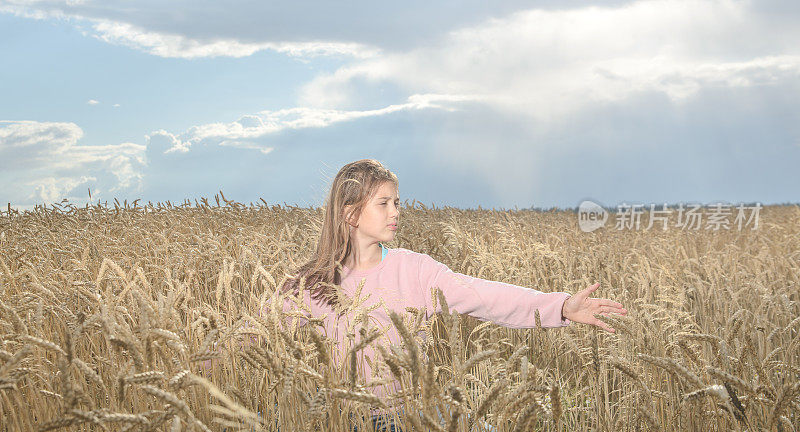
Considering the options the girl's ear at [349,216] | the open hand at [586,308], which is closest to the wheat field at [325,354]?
the open hand at [586,308]

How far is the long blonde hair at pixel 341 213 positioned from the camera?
2.68 metres

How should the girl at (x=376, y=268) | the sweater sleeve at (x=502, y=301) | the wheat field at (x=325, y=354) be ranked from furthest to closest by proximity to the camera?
the girl at (x=376, y=268) < the sweater sleeve at (x=502, y=301) < the wheat field at (x=325, y=354)

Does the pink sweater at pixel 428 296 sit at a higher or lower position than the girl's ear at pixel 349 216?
lower

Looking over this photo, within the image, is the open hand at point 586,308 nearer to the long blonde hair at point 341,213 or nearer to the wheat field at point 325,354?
the wheat field at point 325,354

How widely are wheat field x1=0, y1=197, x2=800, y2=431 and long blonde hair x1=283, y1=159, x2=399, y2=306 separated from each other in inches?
9.8

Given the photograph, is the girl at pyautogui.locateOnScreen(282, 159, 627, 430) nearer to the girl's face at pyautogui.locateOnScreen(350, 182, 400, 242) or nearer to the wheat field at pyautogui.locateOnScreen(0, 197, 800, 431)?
the girl's face at pyautogui.locateOnScreen(350, 182, 400, 242)

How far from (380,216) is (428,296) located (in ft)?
1.32

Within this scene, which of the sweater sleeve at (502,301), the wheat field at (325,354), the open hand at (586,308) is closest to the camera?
the wheat field at (325,354)

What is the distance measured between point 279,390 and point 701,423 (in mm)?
1191

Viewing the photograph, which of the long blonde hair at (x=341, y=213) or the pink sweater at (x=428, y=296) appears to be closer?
the pink sweater at (x=428, y=296)

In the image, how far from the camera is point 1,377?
1.39m

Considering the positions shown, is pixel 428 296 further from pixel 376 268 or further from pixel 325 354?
pixel 325 354

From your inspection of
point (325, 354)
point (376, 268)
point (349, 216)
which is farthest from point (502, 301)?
point (325, 354)

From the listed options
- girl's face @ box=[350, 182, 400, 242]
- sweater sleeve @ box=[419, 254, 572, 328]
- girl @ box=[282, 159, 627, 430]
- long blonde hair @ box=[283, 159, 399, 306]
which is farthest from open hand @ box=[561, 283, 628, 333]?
long blonde hair @ box=[283, 159, 399, 306]
